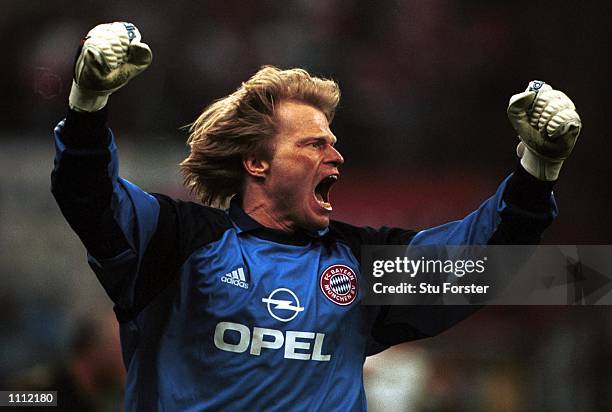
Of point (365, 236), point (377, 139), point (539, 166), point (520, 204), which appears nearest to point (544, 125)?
point (539, 166)

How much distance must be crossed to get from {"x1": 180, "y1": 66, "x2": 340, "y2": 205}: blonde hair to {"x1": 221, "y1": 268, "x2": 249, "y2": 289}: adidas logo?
0.43 metres

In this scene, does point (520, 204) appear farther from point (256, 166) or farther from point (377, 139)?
point (377, 139)

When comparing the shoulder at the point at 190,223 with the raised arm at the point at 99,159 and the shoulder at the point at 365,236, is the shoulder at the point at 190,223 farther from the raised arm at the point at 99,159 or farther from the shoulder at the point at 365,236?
the shoulder at the point at 365,236

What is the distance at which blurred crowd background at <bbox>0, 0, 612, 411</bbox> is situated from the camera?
211 inches

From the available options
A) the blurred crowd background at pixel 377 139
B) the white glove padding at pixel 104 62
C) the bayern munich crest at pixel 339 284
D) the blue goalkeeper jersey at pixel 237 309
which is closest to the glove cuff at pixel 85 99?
the white glove padding at pixel 104 62

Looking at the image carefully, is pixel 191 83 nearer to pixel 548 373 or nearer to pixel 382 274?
pixel 548 373

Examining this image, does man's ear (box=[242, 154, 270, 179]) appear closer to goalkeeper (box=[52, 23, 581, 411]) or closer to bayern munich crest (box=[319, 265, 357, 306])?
goalkeeper (box=[52, 23, 581, 411])

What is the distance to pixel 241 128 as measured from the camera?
3336 mm

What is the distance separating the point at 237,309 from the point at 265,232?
30 centimetres

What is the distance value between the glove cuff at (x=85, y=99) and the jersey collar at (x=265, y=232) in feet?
2.27

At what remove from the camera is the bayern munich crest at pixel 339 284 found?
312 cm

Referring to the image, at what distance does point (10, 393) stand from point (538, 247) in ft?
9.66

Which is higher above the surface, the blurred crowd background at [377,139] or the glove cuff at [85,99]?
the blurred crowd background at [377,139]

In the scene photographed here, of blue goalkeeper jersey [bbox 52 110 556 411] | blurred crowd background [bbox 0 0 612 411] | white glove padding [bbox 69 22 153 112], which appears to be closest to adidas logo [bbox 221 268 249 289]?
blue goalkeeper jersey [bbox 52 110 556 411]
